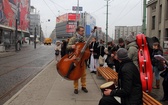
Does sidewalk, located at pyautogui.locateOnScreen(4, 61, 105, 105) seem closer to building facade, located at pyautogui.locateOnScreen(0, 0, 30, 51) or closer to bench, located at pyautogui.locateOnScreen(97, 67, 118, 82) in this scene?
bench, located at pyautogui.locateOnScreen(97, 67, 118, 82)

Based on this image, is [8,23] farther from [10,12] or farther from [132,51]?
[132,51]

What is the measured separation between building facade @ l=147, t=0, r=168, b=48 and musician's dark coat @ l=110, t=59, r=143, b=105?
22814 mm

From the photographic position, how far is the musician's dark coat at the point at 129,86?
3716mm

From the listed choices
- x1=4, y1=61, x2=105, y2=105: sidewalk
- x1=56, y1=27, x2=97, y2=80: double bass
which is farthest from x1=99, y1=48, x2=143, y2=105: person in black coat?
x1=56, y1=27, x2=97, y2=80: double bass

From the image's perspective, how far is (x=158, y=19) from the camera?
110ft

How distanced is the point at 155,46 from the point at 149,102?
3323mm

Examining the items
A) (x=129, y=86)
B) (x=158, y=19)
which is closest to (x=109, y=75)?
(x=129, y=86)

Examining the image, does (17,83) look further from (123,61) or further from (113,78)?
(123,61)

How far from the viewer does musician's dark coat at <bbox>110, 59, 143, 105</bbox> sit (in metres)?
3.72

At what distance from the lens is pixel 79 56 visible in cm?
681

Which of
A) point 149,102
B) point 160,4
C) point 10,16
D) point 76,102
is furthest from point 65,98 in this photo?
point 10,16

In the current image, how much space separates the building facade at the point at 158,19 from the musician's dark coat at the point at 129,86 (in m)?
22.8

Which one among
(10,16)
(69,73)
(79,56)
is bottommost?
(69,73)

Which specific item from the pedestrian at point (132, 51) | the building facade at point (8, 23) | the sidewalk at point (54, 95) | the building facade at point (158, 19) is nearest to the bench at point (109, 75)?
the sidewalk at point (54, 95)
